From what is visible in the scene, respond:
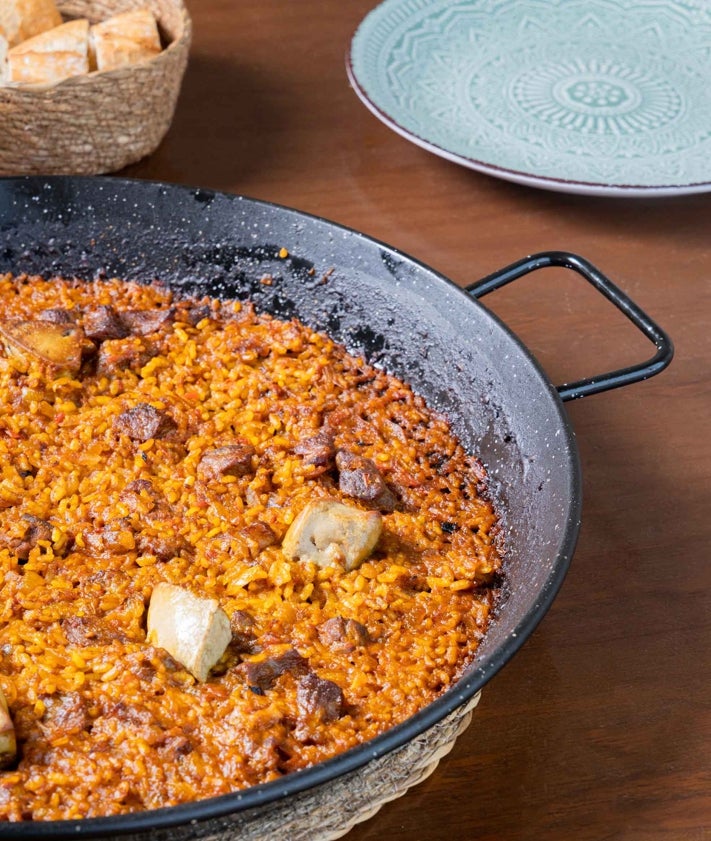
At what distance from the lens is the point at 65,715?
1393 mm

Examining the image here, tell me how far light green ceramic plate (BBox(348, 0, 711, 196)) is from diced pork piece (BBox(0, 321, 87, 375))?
103cm

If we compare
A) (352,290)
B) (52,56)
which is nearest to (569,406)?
(352,290)

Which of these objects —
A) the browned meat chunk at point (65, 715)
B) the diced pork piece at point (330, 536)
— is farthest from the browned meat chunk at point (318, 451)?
the browned meat chunk at point (65, 715)

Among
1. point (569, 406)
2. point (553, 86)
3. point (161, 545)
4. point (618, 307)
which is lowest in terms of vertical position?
point (569, 406)

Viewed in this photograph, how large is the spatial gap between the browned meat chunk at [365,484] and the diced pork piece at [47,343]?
569mm

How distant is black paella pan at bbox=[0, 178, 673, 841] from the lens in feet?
4.48

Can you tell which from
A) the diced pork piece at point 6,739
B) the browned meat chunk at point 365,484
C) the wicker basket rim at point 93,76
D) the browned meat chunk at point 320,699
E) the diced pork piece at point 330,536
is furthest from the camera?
the wicker basket rim at point 93,76

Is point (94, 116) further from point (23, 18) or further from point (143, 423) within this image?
point (143, 423)

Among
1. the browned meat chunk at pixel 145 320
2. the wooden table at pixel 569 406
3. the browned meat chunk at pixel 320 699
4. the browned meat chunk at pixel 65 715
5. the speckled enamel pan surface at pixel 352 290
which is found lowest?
the wooden table at pixel 569 406

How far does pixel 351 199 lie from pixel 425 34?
68 cm

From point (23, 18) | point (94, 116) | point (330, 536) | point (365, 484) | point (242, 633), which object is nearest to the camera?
point (242, 633)

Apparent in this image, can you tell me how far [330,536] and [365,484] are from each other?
0.49 feet

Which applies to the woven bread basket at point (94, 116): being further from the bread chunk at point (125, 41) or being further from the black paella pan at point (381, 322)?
the black paella pan at point (381, 322)

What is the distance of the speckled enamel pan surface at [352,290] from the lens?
1689 millimetres
